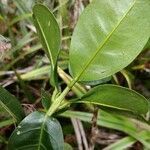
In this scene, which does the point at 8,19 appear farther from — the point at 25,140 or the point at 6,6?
the point at 25,140

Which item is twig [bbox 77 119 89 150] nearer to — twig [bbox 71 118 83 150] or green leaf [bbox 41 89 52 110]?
twig [bbox 71 118 83 150]

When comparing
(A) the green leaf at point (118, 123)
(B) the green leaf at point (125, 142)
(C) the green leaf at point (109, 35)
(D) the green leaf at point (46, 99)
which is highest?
(C) the green leaf at point (109, 35)

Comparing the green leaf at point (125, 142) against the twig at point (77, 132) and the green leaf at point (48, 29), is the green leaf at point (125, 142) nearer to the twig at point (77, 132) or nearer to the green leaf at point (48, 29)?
the twig at point (77, 132)

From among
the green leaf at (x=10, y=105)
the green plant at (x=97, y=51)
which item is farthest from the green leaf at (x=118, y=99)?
the green leaf at (x=10, y=105)

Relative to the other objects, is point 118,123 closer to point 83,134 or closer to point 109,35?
point 83,134

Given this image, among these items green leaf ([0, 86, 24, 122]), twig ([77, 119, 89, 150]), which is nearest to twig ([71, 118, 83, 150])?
twig ([77, 119, 89, 150])

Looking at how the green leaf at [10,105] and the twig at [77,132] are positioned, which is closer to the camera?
the green leaf at [10,105]
